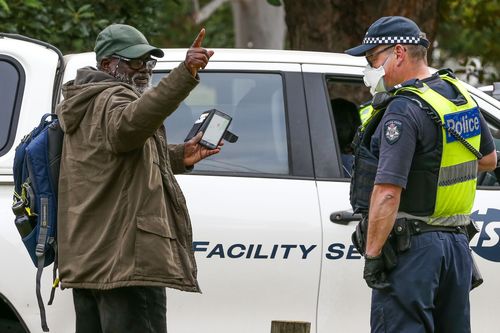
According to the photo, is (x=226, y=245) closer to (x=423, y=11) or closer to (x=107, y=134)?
(x=107, y=134)

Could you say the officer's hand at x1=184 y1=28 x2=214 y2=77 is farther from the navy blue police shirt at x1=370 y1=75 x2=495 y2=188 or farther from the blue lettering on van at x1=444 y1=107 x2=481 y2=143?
the blue lettering on van at x1=444 y1=107 x2=481 y2=143

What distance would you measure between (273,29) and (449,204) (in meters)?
14.8

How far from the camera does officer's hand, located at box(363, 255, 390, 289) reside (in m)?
4.66

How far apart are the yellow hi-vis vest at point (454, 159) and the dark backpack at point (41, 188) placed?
4.48 ft

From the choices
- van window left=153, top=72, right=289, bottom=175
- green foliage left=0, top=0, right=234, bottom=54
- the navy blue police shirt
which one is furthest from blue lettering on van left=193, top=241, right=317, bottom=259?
green foliage left=0, top=0, right=234, bottom=54

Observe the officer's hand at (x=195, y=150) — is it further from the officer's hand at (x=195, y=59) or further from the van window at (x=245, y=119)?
the van window at (x=245, y=119)

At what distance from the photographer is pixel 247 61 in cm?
582

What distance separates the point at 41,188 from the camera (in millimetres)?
4633

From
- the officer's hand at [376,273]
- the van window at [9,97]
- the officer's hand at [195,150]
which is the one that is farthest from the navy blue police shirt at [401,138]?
the van window at [9,97]

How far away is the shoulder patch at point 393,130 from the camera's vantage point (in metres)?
4.58

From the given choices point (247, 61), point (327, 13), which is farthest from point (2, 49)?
point (327, 13)


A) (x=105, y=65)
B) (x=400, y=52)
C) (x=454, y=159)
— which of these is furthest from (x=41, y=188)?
(x=454, y=159)

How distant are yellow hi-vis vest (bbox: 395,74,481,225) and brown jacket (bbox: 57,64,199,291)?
1006mm

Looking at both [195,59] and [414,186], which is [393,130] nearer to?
[414,186]
